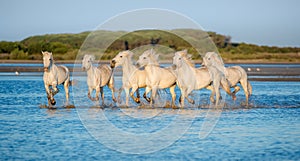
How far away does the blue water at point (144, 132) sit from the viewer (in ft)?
38.1

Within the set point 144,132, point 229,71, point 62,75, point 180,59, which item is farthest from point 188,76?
point 144,132

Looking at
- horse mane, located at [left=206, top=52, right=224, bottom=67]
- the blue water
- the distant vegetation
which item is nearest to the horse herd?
horse mane, located at [left=206, top=52, right=224, bottom=67]

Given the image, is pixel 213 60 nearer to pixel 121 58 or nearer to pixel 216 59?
pixel 216 59

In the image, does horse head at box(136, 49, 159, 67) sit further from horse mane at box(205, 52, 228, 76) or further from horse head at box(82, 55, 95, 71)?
horse mane at box(205, 52, 228, 76)

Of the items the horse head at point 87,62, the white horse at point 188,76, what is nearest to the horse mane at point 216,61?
the white horse at point 188,76

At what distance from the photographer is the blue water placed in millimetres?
11617

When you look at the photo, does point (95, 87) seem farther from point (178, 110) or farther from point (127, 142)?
point (127, 142)

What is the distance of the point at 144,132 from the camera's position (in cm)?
1442

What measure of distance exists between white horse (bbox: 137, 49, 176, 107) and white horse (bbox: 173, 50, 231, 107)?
0.43 meters

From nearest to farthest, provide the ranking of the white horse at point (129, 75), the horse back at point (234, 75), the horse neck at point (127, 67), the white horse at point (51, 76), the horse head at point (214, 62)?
1. the white horse at point (51, 76)
2. the white horse at point (129, 75)
3. the horse neck at point (127, 67)
4. the horse head at point (214, 62)
5. the horse back at point (234, 75)

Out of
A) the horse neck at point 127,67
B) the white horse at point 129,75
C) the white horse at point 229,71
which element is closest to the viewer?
the white horse at point 129,75

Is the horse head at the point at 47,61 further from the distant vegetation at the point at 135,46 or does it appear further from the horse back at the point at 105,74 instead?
the distant vegetation at the point at 135,46

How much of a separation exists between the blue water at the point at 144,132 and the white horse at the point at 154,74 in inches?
30.0

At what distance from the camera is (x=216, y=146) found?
12539 millimetres
